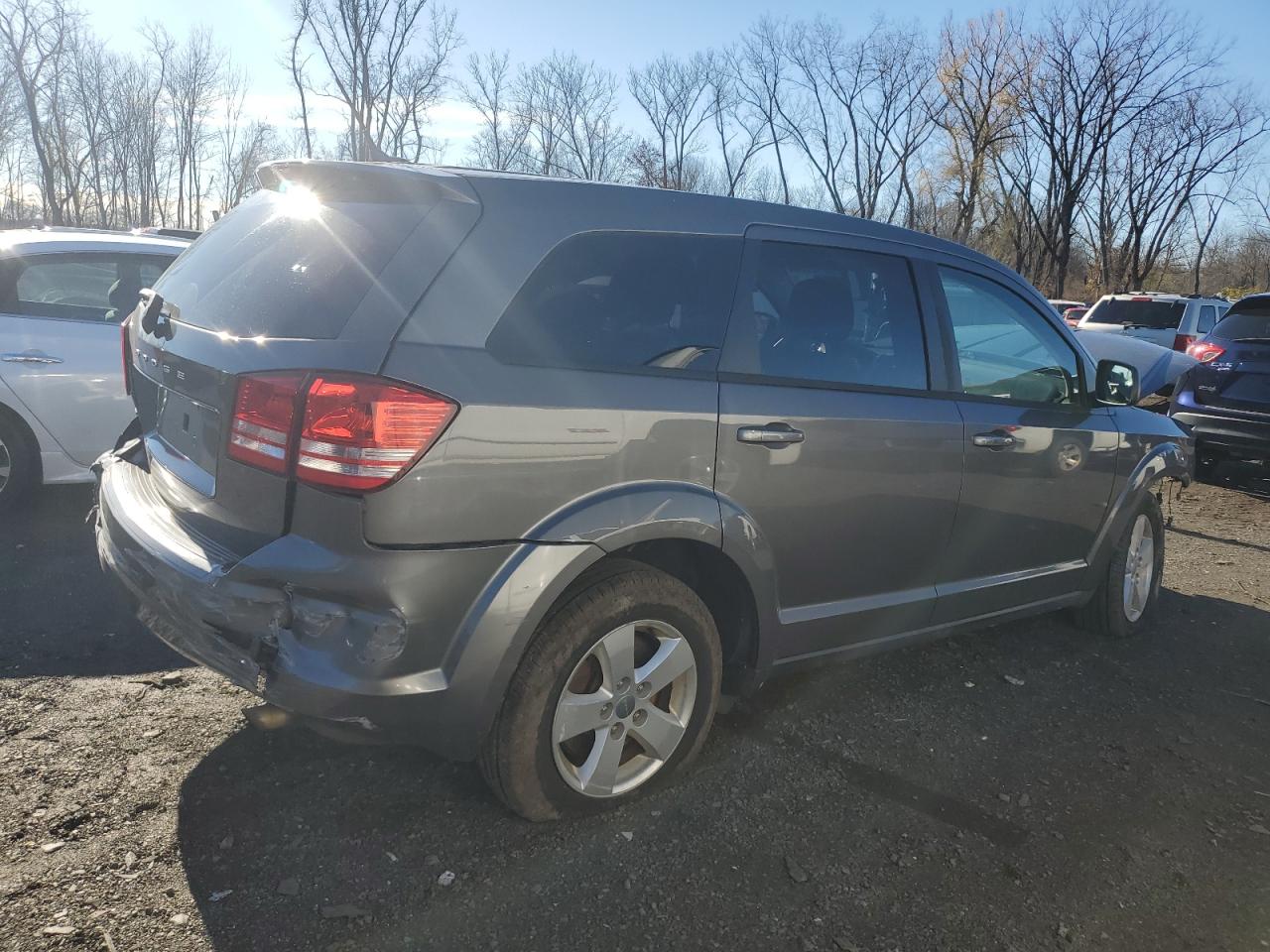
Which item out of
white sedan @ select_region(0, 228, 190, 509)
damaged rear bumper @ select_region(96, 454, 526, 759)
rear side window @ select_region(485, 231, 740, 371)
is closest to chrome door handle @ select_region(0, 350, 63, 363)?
white sedan @ select_region(0, 228, 190, 509)

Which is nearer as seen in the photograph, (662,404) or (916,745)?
(662,404)

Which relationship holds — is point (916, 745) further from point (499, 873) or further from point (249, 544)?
point (249, 544)

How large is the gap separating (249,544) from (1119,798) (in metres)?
2.83

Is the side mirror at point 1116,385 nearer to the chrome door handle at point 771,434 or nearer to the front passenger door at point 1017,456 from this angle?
the front passenger door at point 1017,456

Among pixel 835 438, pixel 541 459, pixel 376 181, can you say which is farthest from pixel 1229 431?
pixel 376 181

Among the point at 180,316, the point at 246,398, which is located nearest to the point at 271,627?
the point at 246,398

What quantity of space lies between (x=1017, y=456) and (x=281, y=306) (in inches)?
107

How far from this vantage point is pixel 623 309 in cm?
269

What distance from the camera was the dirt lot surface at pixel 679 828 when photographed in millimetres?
2346

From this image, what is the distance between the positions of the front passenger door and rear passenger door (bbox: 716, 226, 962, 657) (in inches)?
6.5

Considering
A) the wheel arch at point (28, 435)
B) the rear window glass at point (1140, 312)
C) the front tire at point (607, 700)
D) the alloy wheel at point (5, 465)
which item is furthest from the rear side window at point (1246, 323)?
the alloy wheel at point (5, 465)

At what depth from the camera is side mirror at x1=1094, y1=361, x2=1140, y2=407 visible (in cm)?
422

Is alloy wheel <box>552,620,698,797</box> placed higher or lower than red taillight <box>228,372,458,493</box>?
lower

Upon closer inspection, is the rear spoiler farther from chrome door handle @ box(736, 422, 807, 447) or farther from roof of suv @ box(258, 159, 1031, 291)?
chrome door handle @ box(736, 422, 807, 447)
